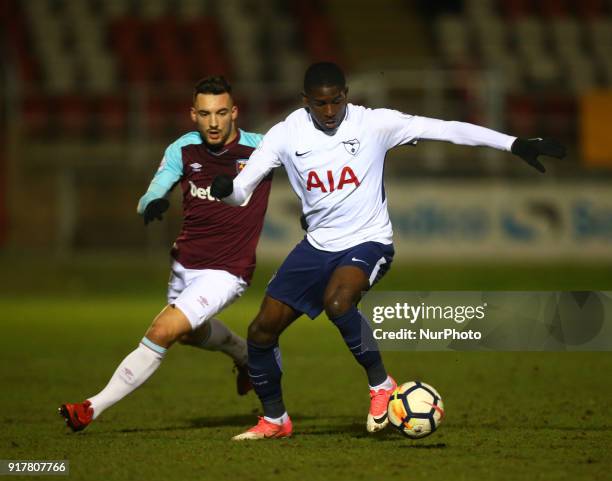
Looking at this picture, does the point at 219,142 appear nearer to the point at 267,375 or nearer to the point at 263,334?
the point at 263,334

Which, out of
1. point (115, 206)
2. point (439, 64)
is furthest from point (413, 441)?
point (439, 64)

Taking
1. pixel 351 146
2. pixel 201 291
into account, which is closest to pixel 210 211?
pixel 201 291

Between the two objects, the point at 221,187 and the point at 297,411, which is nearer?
the point at 221,187

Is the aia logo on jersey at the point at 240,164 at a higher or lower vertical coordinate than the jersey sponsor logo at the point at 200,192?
higher

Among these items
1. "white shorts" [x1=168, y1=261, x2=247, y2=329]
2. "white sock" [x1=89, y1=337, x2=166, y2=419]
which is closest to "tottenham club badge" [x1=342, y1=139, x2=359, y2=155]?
"white shorts" [x1=168, y1=261, x2=247, y2=329]

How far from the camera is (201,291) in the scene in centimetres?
736

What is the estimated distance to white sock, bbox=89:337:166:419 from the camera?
279 inches

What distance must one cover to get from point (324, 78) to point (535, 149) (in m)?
1.30

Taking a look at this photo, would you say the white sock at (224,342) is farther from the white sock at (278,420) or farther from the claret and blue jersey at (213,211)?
the white sock at (278,420)

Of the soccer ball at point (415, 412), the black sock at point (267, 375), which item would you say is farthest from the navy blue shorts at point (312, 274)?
the soccer ball at point (415, 412)

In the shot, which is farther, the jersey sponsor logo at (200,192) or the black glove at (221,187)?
the jersey sponsor logo at (200,192)

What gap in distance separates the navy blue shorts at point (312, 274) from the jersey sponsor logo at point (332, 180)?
373 millimetres

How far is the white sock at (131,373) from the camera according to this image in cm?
709

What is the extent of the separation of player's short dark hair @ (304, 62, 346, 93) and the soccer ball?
1832 mm
